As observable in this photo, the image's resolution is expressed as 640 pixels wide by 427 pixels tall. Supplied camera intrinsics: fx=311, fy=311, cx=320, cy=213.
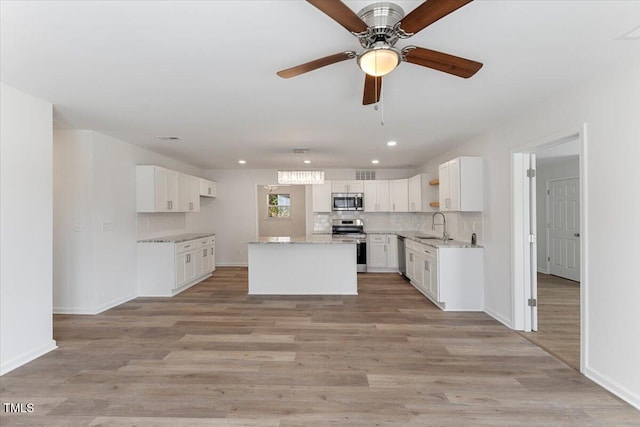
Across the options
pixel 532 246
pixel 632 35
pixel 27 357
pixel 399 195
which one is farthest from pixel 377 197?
pixel 27 357

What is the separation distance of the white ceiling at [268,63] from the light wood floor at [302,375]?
2466 mm

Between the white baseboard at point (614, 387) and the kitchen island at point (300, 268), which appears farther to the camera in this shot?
the kitchen island at point (300, 268)

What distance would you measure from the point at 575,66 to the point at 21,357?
522 centimetres

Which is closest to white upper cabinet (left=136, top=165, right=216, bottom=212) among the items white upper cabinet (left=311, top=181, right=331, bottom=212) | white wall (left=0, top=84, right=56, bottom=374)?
white wall (left=0, top=84, right=56, bottom=374)

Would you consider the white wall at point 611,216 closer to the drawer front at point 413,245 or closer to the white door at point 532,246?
the white door at point 532,246

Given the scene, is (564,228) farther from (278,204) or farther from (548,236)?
(278,204)

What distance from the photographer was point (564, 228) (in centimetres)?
630

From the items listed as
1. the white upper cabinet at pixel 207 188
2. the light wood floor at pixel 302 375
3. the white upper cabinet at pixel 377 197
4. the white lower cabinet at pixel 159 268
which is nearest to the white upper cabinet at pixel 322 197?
the white upper cabinet at pixel 377 197

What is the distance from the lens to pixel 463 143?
4941mm

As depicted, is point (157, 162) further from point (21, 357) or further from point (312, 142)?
point (21, 357)

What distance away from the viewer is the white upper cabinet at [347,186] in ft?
23.6

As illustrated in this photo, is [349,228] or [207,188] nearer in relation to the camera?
[207,188]

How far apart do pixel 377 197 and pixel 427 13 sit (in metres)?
5.84

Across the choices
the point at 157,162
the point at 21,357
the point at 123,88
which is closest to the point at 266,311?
the point at 21,357
